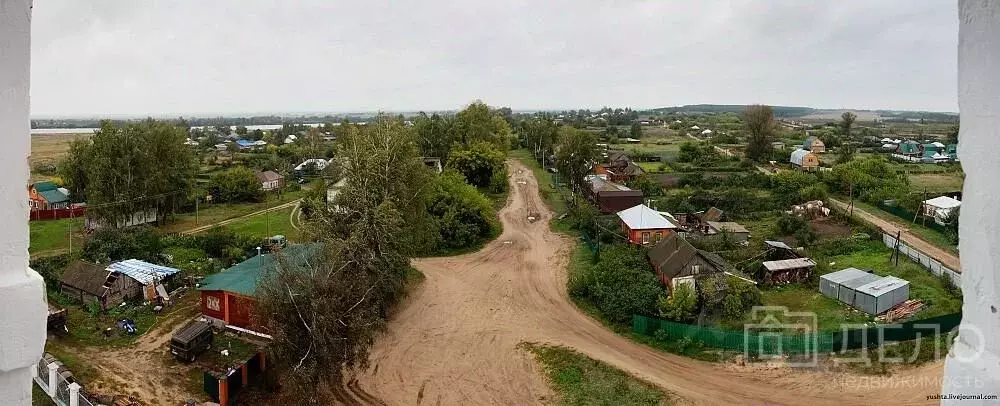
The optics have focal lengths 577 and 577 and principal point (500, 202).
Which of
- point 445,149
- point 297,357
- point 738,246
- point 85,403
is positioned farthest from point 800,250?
point 445,149

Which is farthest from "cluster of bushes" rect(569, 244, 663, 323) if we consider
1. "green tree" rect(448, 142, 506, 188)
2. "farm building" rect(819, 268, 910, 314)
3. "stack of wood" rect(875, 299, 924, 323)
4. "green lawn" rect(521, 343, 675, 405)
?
"green tree" rect(448, 142, 506, 188)

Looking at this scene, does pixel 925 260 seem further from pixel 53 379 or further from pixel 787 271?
pixel 53 379

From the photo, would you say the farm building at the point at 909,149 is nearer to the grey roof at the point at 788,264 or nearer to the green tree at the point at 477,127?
the green tree at the point at 477,127


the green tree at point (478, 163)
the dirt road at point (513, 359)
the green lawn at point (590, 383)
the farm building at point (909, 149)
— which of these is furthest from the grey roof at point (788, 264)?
the farm building at point (909, 149)

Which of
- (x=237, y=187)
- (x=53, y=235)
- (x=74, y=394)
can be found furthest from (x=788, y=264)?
(x=237, y=187)

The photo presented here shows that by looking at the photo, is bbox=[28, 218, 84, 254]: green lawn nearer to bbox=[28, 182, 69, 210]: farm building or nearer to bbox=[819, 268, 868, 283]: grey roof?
bbox=[28, 182, 69, 210]: farm building
